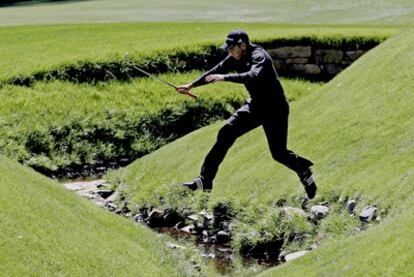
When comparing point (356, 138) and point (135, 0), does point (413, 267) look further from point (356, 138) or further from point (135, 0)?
point (135, 0)

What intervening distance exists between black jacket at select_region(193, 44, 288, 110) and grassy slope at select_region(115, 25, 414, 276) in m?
2.29

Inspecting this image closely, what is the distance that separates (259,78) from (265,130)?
122cm

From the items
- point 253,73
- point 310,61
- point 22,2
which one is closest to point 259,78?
point 253,73

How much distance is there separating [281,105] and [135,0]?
31.9 meters

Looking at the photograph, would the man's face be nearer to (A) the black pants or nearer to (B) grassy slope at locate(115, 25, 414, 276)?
(A) the black pants

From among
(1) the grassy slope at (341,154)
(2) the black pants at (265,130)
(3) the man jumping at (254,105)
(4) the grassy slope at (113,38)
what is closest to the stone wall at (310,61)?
(4) the grassy slope at (113,38)

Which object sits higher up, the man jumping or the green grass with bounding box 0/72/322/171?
the man jumping

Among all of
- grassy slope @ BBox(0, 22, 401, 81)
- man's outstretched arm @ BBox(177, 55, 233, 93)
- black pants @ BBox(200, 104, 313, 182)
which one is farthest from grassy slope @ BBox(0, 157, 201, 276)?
grassy slope @ BBox(0, 22, 401, 81)

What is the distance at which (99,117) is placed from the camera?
90.7 ft

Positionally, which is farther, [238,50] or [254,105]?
[254,105]

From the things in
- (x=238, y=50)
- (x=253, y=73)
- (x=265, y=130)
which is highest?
(x=238, y=50)

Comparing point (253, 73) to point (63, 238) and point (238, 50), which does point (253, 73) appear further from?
point (63, 238)

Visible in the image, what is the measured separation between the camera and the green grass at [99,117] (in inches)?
1027

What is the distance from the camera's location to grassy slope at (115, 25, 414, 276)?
647 inches
